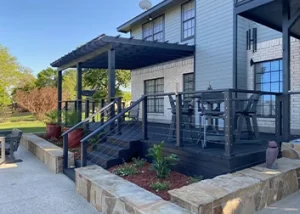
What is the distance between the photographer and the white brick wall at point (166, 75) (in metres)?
9.24

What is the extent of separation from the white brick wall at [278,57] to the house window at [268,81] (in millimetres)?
161

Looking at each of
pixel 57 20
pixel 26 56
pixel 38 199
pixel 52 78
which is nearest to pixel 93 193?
pixel 38 199

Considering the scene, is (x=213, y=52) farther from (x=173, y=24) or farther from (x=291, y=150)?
(x=291, y=150)

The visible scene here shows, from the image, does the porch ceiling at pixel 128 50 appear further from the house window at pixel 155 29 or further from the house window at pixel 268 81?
the house window at pixel 268 81

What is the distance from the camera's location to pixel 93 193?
143 inches

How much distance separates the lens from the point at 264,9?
4.60 metres

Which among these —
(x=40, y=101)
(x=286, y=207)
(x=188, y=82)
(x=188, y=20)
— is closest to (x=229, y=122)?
(x=286, y=207)

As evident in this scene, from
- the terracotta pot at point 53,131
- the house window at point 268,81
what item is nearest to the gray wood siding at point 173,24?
the house window at point 268,81

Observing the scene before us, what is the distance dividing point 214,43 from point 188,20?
1.60 meters

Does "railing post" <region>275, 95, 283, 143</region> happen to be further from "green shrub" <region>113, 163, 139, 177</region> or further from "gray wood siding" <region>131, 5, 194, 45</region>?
"gray wood siding" <region>131, 5, 194, 45</region>

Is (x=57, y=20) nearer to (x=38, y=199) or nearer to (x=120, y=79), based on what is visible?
(x=120, y=79)

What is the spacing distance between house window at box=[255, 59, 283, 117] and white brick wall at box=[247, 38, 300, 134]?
161 millimetres

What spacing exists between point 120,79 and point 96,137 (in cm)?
2041

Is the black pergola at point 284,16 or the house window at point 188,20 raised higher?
the house window at point 188,20
